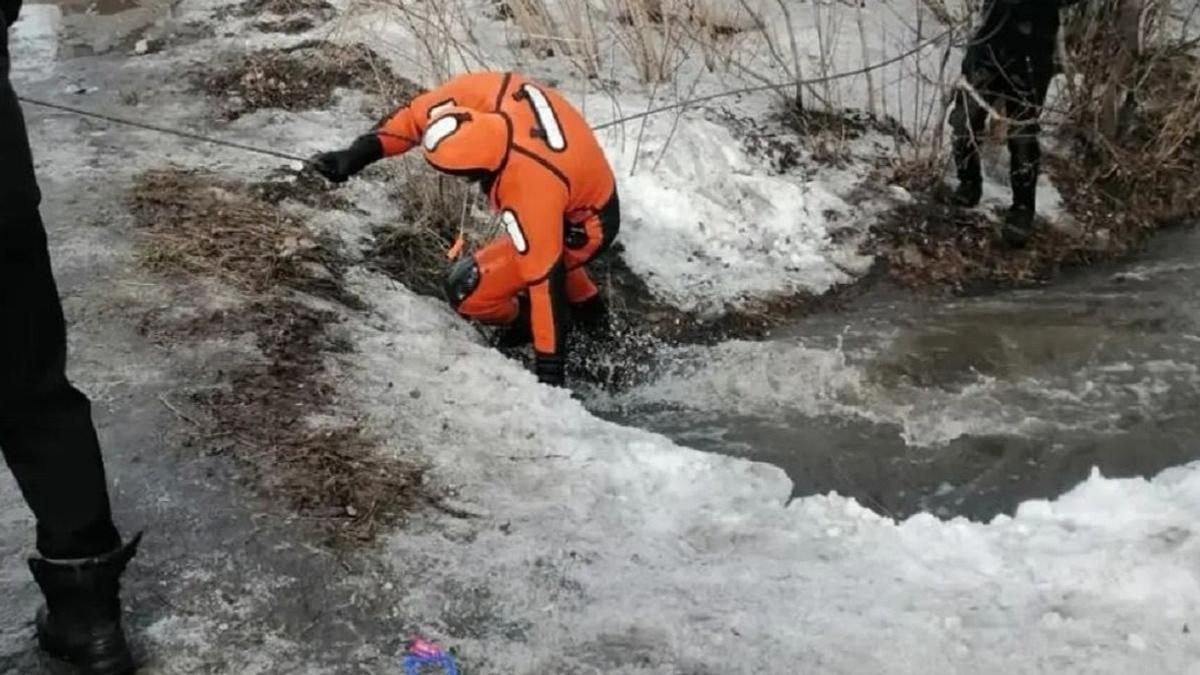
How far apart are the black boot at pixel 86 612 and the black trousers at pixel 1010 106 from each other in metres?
4.15

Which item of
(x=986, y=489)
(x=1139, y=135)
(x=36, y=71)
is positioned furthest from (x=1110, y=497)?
(x=36, y=71)

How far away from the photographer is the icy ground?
9.18ft

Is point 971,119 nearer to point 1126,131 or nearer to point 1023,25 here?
point 1023,25

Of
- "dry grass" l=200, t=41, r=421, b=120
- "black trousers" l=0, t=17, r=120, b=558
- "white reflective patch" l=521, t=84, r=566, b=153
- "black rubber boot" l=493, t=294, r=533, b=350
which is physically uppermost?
"black trousers" l=0, t=17, r=120, b=558

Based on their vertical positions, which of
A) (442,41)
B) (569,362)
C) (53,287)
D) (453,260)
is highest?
(53,287)

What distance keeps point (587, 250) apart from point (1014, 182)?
2.29 meters

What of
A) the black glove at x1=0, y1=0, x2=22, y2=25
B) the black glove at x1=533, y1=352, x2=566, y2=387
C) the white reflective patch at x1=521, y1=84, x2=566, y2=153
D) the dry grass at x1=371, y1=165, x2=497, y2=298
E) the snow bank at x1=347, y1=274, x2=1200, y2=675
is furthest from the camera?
the dry grass at x1=371, y1=165, x2=497, y2=298

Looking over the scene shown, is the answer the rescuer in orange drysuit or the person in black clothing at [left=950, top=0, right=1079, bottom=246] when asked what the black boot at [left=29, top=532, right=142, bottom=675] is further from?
the person in black clothing at [left=950, top=0, right=1079, bottom=246]

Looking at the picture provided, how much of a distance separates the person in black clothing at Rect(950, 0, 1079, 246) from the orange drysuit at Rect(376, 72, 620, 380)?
1.96 meters

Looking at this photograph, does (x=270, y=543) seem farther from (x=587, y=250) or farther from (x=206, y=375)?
(x=587, y=250)

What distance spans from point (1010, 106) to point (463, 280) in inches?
106

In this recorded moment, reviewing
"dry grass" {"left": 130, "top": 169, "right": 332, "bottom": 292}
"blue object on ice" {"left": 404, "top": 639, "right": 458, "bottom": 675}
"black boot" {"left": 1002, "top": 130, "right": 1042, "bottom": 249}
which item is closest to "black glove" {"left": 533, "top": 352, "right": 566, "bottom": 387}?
"dry grass" {"left": 130, "top": 169, "right": 332, "bottom": 292}

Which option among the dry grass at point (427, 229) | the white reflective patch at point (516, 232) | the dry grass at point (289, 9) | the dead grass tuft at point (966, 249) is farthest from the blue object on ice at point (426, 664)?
the dry grass at point (289, 9)

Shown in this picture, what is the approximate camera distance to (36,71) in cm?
659
